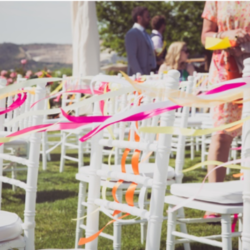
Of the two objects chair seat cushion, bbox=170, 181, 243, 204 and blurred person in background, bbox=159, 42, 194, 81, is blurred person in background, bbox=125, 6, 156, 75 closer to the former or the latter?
blurred person in background, bbox=159, 42, 194, 81

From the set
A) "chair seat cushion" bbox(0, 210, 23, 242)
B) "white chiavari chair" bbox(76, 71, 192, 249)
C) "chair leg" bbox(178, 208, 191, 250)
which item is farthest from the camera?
"chair leg" bbox(178, 208, 191, 250)

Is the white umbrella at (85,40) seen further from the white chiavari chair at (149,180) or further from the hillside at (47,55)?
the hillside at (47,55)

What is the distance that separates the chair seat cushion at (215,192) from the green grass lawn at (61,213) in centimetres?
115

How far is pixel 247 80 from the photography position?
134cm

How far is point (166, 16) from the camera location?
1942 centimetres

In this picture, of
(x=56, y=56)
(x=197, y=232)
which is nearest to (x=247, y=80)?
(x=197, y=232)

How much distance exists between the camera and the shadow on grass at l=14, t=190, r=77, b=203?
4715 mm

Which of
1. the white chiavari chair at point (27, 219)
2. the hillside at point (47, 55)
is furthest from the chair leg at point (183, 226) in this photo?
the hillside at point (47, 55)

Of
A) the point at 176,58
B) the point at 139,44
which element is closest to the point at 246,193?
the point at 139,44

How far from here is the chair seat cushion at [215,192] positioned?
82.7 inches

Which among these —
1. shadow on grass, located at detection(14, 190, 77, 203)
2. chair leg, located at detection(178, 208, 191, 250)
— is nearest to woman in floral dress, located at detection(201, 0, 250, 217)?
chair leg, located at detection(178, 208, 191, 250)

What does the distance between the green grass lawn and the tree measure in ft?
43.4

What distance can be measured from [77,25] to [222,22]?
4978 millimetres

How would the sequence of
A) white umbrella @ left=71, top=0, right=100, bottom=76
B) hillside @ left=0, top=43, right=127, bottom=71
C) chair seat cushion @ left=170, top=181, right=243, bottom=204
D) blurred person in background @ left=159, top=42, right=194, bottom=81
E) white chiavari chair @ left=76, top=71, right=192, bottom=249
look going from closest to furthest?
white chiavari chair @ left=76, top=71, right=192, bottom=249 → chair seat cushion @ left=170, top=181, right=243, bottom=204 → blurred person in background @ left=159, top=42, right=194, bottom=81 → white umbrella @ left=71, top=0, right=100, bottom=76 → hillside @ left=0, top=43, right=127, bottom=71
